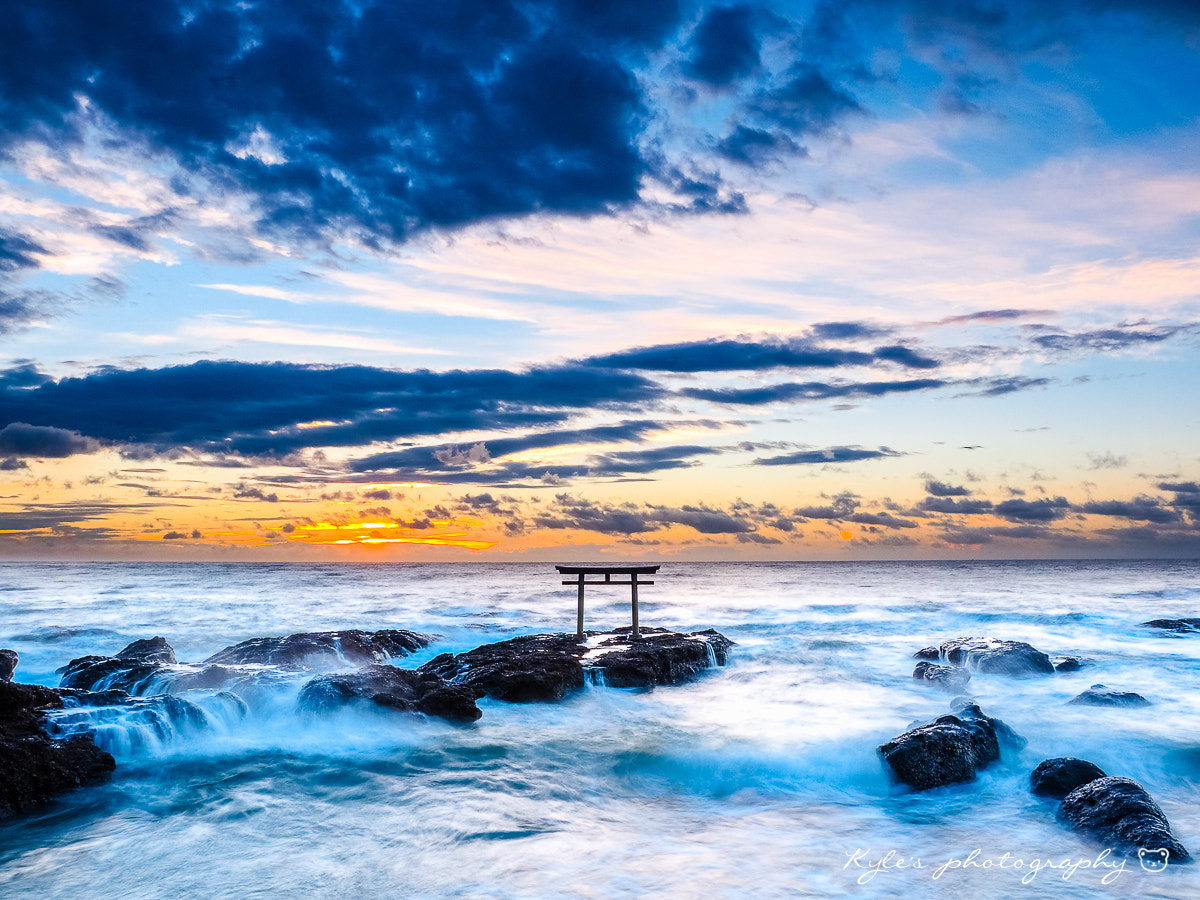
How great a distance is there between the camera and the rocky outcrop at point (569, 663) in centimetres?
1658

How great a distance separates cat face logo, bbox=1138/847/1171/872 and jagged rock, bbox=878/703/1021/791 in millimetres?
3115

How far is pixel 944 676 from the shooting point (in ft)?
62.5

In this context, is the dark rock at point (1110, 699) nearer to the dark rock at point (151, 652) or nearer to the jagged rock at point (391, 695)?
the jagged rock at point (391, 695)

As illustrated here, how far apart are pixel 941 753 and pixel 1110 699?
778 centimetres

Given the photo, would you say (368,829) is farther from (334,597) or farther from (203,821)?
(334,597)

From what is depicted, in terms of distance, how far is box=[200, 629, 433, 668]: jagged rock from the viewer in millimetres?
19719

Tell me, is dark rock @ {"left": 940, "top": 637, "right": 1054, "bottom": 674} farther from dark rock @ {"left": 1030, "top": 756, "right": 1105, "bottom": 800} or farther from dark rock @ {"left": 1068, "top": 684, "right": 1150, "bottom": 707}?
dark rock @ {"left": 1030, "top": 756, "right": 1105, "bottom": 800}

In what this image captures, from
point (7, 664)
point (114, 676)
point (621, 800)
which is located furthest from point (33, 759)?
point (7, 664)

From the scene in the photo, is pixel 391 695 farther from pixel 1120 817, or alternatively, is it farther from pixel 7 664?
A: pixel 7 664

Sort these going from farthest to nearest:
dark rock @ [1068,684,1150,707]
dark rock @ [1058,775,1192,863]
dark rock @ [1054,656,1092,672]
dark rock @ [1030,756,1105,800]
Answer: dark rock @ [1054,656,1092,672] < dark rock @ [1068,684,1150,707] < dark rock @ [1030,756,1105,800] < dark rock @ [1058,775,1192,863]

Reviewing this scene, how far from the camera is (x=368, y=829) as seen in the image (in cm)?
977

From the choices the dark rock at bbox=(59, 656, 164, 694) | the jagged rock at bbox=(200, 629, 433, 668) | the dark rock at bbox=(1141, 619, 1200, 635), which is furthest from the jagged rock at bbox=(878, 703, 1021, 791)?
the dark rock at bbox=(1141, 619, 1200, 635)

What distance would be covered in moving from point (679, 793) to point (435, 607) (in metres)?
38.1

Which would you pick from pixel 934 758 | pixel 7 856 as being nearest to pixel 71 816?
pixel 7 856
